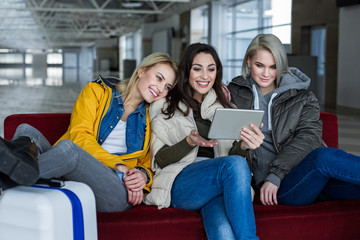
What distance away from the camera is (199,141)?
2.49 m

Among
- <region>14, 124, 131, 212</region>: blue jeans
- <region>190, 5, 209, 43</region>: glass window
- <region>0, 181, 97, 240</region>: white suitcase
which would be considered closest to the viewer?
<region>0, 181, 97, 240</region>: white suitcase

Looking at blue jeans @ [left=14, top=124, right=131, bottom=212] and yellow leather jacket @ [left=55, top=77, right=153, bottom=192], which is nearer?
blue jeans @ [left=14, top=124, right=131, bottom=212]

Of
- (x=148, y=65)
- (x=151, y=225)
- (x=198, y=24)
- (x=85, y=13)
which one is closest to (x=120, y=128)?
(x=148, y=65)

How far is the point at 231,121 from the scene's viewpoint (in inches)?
90.8

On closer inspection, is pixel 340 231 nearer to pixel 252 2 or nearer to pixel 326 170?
pixel 326 170

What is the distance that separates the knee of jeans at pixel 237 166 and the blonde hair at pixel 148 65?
2.57 feet

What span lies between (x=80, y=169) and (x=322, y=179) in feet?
4.54

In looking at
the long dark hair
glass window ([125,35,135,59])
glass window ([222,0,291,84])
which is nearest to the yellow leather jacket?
the long dark hair

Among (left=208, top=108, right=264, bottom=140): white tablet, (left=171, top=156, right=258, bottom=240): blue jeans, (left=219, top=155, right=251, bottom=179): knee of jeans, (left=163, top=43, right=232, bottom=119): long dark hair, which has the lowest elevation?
(left=171, top=156, right=258, bottom=240): blue jeans

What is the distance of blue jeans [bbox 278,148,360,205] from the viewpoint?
249 cm

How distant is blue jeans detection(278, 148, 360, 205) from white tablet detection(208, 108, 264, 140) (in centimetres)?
44

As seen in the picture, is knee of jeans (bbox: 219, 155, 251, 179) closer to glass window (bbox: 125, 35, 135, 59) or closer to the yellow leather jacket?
the yellow leather jacket

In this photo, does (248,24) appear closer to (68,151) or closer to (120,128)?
(120,128)

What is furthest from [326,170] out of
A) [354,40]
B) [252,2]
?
[252,2]
